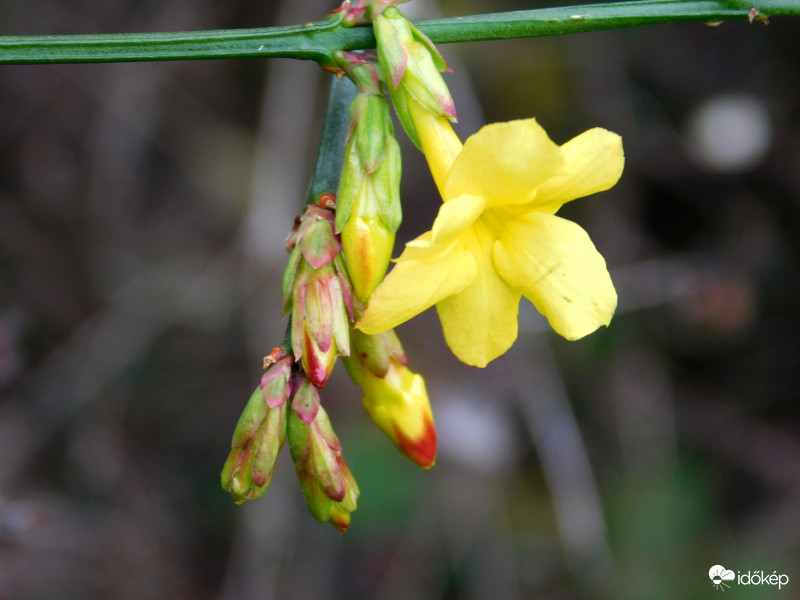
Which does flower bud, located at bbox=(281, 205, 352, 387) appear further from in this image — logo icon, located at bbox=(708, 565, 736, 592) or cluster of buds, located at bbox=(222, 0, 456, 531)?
logo icon, located at bbox=(708, 565, 736, 592)

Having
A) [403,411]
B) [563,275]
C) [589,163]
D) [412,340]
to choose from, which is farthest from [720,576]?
[589,163]

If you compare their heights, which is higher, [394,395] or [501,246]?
[501,246]

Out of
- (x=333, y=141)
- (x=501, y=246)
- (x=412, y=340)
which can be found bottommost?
(x=412, y=340)

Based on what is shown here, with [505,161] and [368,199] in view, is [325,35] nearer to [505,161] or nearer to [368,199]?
[368,199]

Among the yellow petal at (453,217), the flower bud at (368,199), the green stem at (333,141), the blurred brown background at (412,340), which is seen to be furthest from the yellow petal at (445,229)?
the blurred brown background at (412,340)

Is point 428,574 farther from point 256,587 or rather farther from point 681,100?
point 681,100

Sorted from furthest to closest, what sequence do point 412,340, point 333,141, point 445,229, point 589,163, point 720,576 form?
→ point 412,340, point 720,576, point 333,141, point 589,163, point 445,229

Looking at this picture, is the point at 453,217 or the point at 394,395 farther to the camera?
the point at 394,395

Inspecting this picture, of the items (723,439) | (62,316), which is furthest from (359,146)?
(723,439)
